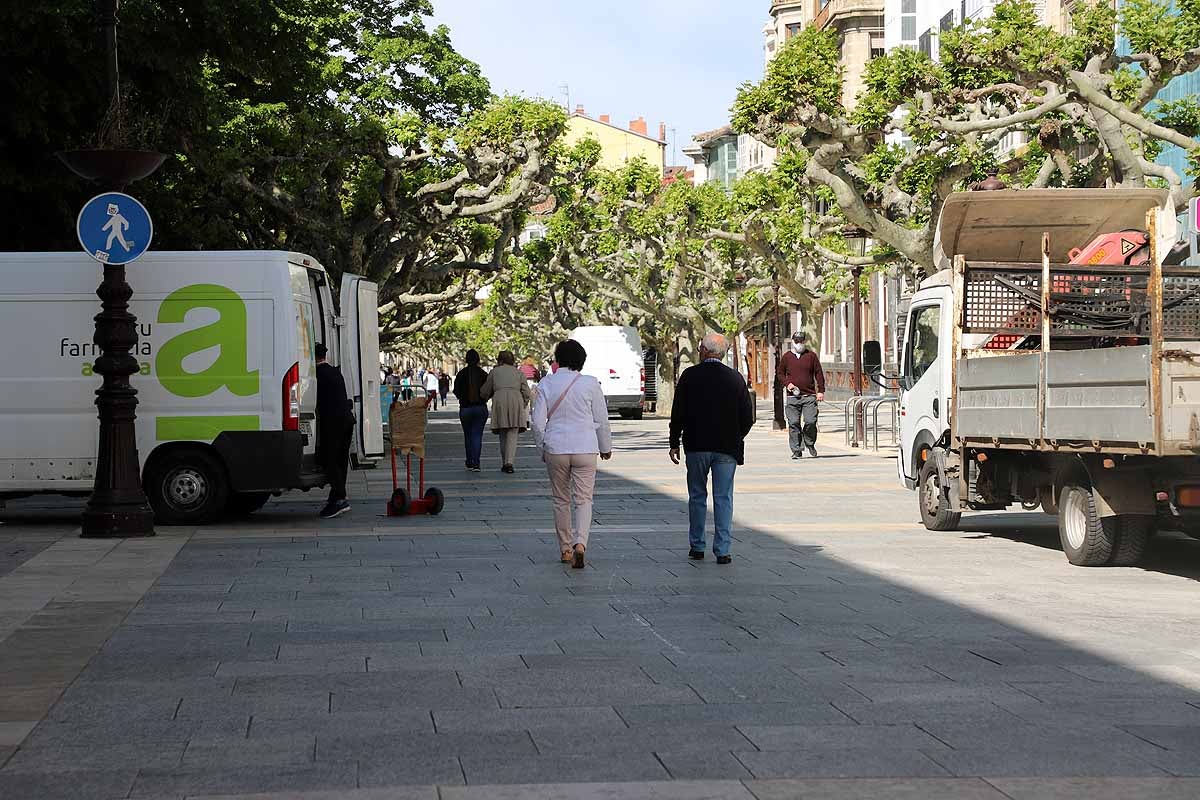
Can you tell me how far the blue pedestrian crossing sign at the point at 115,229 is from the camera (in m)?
14.6

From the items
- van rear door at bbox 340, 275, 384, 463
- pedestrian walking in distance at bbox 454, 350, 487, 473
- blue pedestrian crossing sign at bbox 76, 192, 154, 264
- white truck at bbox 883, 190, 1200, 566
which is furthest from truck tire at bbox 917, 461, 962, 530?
pedestrian walking in distance at bbox 454, 350, 487, 473

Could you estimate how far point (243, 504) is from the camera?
58.5 ft

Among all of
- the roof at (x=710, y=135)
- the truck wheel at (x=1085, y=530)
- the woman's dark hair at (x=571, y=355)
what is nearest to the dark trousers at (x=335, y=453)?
the woman's dark hair at (x=571, y=355)

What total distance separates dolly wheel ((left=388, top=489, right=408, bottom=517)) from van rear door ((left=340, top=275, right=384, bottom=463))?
2.46 meters

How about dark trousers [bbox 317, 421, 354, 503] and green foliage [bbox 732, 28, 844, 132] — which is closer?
dark trousers [bbox 317, 421, 354, 503]

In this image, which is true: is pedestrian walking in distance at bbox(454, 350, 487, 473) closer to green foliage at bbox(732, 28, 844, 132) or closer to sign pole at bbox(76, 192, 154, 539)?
green foliage at bbox(732, 28, 844, 132)

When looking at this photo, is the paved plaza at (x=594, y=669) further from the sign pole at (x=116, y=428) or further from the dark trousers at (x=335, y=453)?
the dark trousers at (x=335, y=453)

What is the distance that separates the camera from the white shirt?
42.0 feet

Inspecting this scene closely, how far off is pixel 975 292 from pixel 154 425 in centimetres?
735

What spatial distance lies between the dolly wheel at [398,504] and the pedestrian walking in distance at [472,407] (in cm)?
797

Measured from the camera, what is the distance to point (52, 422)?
16484 millimetres

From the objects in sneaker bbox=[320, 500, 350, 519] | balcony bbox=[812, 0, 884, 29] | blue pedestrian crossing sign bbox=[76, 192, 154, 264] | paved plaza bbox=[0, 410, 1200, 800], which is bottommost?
paved plaza bbox=[0, 410, 1200, 800]

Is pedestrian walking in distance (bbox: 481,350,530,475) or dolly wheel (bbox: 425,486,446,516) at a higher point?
pedestrian walking in distance (bbox: 481,350,530,475)

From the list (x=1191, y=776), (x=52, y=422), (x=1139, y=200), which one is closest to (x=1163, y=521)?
(x=1139, y=200)
